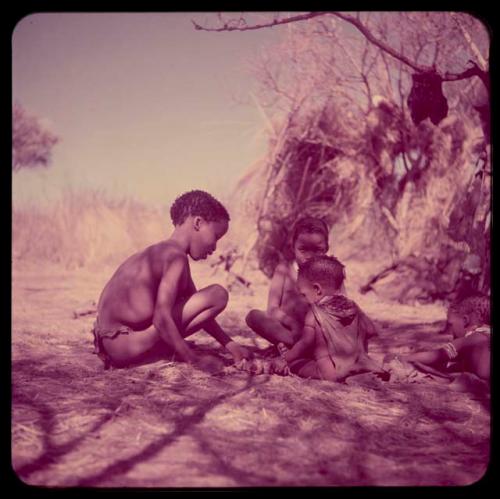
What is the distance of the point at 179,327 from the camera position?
379 centimetres

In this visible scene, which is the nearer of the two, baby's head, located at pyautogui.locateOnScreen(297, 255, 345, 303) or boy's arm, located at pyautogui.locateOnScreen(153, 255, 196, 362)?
boy's arm, located at pyautogui.locateOnScreen(153, 255, 196, 362)

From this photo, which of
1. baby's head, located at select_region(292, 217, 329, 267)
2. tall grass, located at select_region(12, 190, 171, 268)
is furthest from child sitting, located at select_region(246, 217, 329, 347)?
tall grass, located at select_region(12, 190, 171, 268)

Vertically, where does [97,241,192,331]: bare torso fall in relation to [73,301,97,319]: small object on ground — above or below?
above

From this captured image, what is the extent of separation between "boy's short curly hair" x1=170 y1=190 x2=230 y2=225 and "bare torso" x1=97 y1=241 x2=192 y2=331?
0.33 metres

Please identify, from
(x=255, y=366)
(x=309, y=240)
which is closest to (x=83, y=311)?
(x=309, y=240)

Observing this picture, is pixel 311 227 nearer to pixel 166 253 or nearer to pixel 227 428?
pixel 166 253

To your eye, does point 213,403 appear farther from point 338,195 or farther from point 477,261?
point 338,195

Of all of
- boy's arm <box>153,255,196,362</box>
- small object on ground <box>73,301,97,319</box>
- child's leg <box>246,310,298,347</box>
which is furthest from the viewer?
small object on ground <box>73,301,97,319</box>

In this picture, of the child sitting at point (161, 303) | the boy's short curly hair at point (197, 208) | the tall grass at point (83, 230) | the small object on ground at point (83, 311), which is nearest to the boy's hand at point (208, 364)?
the child sitting at point (161, 303)

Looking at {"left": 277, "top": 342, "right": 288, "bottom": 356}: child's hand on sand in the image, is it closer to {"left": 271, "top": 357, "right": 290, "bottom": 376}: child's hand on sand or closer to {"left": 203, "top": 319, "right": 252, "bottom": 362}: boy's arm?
{"left": 203, "top": 319, "right": 252, "bottom": 362}: boy's arm

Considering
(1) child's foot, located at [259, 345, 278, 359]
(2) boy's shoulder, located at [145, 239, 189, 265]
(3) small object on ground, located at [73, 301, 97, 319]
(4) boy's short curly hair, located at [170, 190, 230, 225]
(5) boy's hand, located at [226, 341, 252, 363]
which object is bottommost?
(3) small object on ground, located at [73, 301, 97, 319]

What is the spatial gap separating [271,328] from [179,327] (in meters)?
0.66

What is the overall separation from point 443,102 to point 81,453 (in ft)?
11.4

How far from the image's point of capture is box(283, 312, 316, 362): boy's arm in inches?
138
